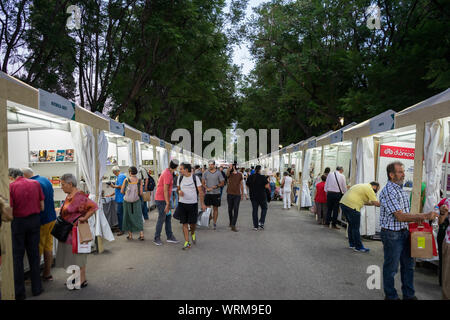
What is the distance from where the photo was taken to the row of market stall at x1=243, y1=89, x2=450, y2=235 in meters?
5.66

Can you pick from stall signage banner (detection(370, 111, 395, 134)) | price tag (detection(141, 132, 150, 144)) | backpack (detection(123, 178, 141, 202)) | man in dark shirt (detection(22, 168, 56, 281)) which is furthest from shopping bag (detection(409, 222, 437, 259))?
price tag (detection(141, 132, 150, 144))

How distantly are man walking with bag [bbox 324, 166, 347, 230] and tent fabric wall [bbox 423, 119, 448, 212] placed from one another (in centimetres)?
346

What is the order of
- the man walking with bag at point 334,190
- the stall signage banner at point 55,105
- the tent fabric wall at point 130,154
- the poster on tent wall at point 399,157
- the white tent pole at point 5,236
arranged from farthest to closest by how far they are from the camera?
the tent fabric wall at point 130,154 < the man walking with bag at point 334,190 < the poster on tent wall at point 399,157 < the stall signage banner at point 55,105 < the white tent pole at point 5,236

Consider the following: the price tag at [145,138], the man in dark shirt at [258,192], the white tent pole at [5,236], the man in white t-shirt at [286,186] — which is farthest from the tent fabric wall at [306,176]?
the white tent pole at [5,236]

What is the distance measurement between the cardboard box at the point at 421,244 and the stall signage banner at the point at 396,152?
473 cm

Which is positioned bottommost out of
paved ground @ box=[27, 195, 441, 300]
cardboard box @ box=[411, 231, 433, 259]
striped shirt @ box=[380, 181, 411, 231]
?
paved ground @ box=[27, 195, 441, 300]

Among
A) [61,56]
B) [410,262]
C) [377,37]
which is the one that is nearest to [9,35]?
[61,56]

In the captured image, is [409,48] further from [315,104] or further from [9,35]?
[9,35]

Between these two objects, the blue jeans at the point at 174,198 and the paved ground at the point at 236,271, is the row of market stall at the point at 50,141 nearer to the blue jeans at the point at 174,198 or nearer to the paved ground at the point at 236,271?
the paved ground at the point at 236,271

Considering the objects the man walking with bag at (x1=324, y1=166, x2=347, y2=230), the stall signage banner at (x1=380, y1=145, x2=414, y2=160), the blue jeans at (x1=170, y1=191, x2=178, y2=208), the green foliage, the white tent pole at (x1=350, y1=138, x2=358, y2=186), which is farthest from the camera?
the green foliage

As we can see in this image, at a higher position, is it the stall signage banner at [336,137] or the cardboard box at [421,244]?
the stall signage banner at [336,137]

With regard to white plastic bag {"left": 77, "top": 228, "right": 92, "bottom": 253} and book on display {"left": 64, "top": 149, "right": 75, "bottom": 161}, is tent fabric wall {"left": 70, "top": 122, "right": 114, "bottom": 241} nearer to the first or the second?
book on display {"left": 64, "top": 149, "right": 75, "bottom": 161}

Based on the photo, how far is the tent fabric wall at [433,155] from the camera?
18.5ft

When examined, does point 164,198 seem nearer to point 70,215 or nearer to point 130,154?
point 70,215
